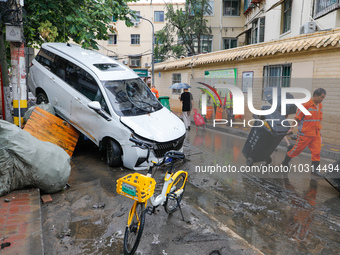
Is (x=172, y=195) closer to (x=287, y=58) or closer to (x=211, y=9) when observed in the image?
(x=287, y=58)

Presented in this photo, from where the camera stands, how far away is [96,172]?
614cm

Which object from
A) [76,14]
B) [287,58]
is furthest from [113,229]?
[287,58]

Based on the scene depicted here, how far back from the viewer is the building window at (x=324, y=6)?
916 centimetres

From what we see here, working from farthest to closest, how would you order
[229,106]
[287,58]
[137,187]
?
[229,106] → [287,58] → [137,187]

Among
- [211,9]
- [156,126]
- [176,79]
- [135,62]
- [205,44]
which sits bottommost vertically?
[156,126]

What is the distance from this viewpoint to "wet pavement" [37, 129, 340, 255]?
343cm

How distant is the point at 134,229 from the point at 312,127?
465 cm

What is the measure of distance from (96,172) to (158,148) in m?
1.48

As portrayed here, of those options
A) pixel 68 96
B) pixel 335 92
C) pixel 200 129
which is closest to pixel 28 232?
pixel 68 96

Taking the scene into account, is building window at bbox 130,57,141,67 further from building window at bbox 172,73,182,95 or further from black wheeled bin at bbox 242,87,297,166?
black wheeled bin at bbox 242,87,297,166

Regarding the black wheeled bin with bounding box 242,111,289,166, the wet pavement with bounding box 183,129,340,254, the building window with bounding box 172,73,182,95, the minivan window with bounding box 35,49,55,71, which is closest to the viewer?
the wet pavement with bounding box 183,129,340,254

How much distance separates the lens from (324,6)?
10.2 metres

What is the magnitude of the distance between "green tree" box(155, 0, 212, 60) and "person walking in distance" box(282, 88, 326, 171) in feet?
58.1

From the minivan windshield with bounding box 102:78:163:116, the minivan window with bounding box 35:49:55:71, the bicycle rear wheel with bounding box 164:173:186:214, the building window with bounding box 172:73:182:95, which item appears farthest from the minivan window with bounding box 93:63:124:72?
the building window with bounding box 172:73:182:95
